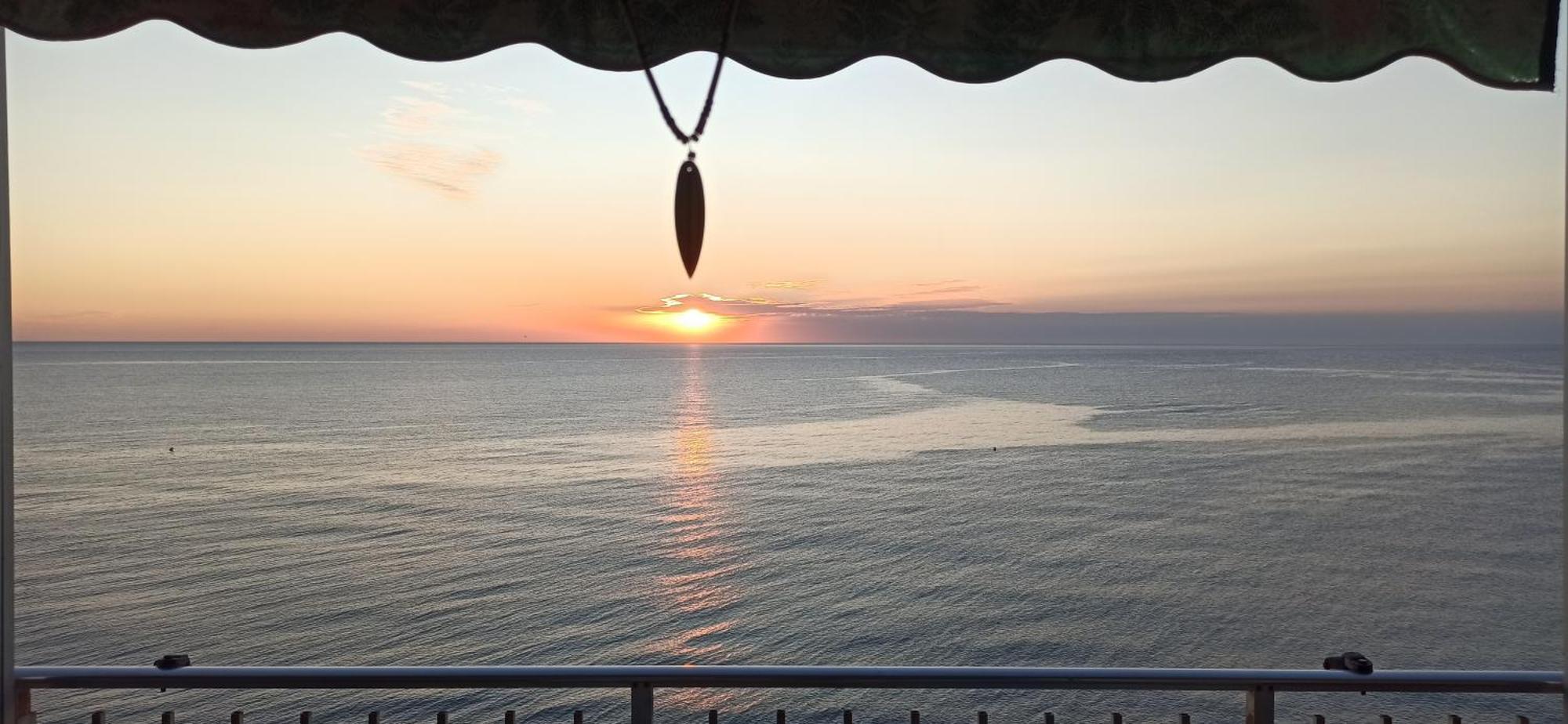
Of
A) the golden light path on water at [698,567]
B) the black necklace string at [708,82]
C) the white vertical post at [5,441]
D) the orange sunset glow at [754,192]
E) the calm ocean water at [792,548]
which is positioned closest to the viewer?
the black necklace string at [708,82]

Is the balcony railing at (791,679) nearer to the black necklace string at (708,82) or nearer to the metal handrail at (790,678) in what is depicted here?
the metal handrail at (790,678)

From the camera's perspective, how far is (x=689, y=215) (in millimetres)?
1523

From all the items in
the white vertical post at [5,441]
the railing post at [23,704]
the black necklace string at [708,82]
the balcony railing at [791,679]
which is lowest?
the railing post at [23,704]

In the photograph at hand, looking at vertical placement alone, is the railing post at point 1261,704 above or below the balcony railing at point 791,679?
below

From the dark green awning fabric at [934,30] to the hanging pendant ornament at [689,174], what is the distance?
0.03m

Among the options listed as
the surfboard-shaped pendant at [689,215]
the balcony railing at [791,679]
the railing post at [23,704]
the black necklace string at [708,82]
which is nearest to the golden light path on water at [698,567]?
the railing post at [23,704]

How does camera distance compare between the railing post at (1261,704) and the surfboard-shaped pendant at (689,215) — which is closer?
the surfboard-shaped pendant at (689,215)

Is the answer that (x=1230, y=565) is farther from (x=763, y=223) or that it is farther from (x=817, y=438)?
(x=763, y=223)

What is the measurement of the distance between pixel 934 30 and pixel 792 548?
2513 centimetres

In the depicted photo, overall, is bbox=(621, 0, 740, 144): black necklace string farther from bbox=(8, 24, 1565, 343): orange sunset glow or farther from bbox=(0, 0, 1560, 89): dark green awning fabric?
bbox=(8, 24, 1565, 343): orange sunset glow

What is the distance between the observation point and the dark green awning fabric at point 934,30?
1485mm

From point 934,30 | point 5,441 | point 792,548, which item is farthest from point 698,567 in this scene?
point 934,30

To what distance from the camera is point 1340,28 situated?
1565 millimetres

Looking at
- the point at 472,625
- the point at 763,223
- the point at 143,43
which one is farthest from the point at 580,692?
the point at 763,223
